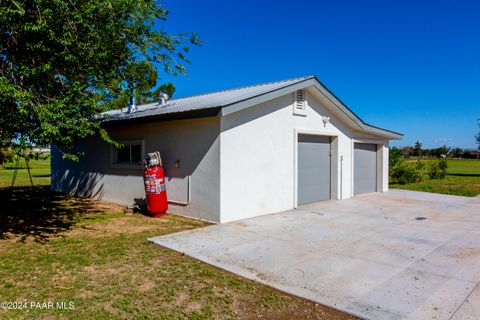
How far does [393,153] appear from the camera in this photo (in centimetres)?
1958

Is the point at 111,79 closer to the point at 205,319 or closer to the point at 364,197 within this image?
the point at 205,319

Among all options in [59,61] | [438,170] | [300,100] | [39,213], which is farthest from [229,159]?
[438,170]

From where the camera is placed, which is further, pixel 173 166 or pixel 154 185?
pixel 173 166

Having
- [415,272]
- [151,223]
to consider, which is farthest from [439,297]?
[151,223]

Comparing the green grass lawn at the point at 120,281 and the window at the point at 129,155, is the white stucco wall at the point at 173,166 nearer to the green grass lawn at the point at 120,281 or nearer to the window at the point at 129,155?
the window at the point at 129,155

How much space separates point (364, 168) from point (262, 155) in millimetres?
6815

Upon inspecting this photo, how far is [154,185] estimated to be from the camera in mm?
8172

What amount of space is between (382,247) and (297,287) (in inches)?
98.6

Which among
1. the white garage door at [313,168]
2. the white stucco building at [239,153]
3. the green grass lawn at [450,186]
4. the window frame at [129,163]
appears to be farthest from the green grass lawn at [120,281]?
the green grass lawn at [450,186]

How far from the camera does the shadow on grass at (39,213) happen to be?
677 cm

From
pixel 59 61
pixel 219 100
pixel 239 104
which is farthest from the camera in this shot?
pixel 219 100

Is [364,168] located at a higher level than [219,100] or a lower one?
lower

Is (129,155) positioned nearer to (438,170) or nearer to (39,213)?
(39,213)

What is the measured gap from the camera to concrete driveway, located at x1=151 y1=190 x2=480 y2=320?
3654 mm
